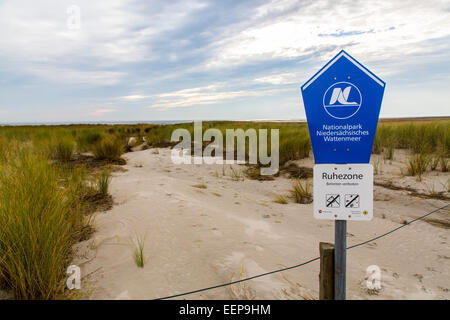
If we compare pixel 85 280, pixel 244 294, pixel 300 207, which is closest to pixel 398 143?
pixel 300 207

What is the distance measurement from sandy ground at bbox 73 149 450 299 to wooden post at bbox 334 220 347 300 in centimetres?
67

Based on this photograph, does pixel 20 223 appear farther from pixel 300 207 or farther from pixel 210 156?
pixel 210 156

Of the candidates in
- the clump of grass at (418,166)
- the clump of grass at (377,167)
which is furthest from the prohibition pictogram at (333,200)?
the clump of grass at (377,167)

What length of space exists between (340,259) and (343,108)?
909mm

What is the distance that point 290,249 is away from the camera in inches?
132

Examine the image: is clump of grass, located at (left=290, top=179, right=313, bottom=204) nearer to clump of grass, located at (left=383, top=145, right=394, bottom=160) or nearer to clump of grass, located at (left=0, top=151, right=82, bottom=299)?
clump of grass, located at (left=383, top=145, right=394, bottom=160)

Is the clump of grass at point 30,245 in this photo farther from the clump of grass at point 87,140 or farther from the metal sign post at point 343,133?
the clump of grass at point 87,140

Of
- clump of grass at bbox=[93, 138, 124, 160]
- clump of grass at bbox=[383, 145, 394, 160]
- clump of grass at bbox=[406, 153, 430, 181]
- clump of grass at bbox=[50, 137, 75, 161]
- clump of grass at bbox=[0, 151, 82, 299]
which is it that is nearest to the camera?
clump of grass at bbox=[0, 151, 82, 299]

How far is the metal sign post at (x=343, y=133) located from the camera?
1.63 m

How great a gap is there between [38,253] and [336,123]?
2.29m

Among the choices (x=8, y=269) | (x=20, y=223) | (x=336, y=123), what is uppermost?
(x=336, y=123)

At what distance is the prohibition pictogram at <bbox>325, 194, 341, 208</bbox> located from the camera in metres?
1.68

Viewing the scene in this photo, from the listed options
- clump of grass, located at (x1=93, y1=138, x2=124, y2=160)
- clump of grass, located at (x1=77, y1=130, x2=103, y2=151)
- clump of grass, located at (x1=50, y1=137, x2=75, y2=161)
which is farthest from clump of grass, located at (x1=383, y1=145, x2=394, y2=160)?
clump of grass, located at (x1=77, y1=130, x2=103, y2=151)

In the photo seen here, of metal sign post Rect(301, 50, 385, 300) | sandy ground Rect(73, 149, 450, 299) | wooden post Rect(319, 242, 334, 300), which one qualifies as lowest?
sandy ground Rect(73, 149, 450, 299)
